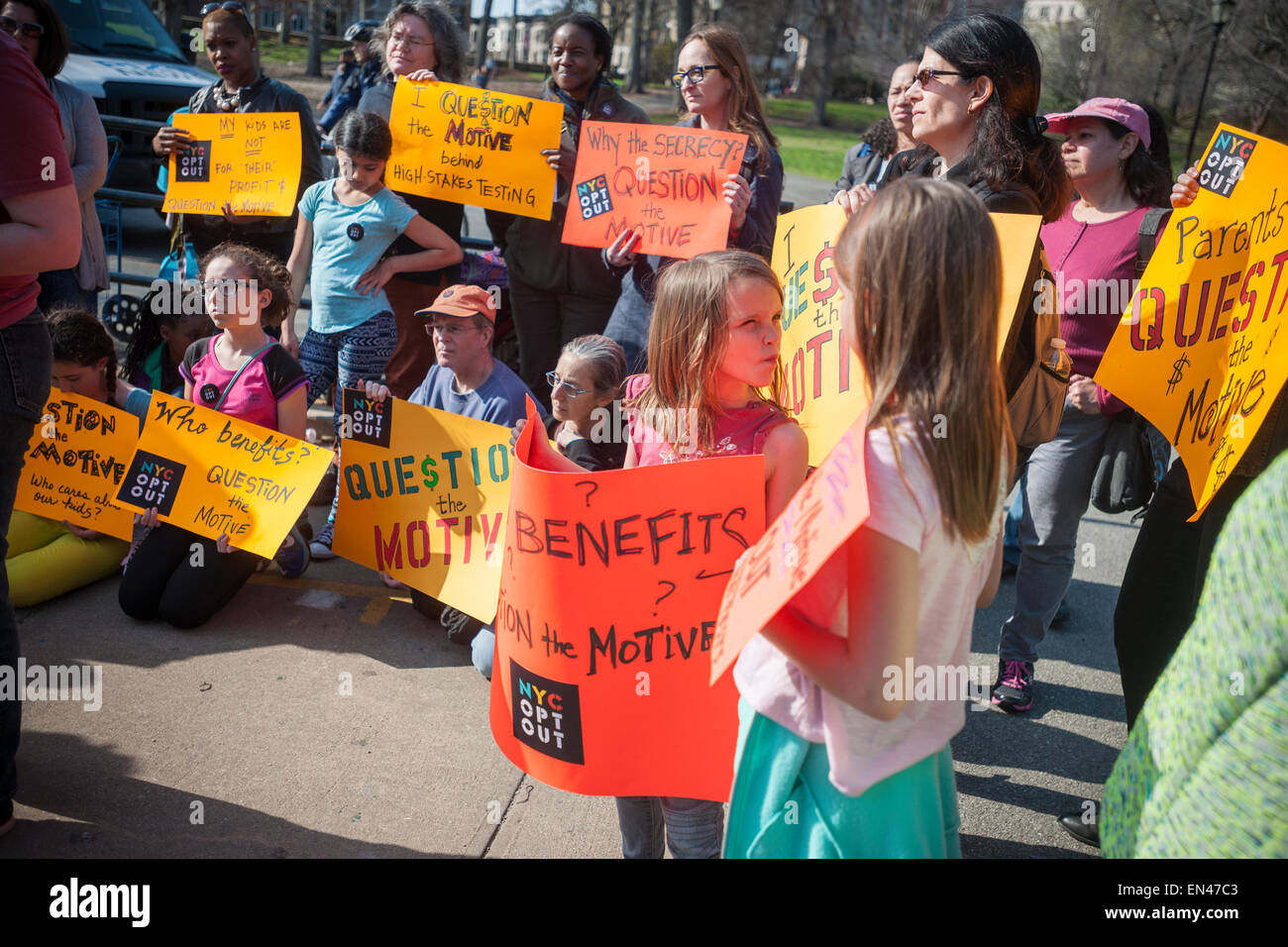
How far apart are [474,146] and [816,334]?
2.47 meters

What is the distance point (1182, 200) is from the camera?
10.1ft

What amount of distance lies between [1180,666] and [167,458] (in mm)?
3800

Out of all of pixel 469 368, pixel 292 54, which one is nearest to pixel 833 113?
pixel 292 54

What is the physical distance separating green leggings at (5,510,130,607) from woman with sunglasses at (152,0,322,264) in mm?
1887

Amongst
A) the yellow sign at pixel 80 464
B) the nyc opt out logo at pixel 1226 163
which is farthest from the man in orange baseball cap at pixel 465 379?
the nyc opt out logo at pixel 1226 163

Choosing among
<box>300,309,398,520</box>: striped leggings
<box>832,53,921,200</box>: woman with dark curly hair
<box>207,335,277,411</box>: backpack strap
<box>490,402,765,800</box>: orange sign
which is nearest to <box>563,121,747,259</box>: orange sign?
<box>832,53,921,200</box>: woman with dark curly hair

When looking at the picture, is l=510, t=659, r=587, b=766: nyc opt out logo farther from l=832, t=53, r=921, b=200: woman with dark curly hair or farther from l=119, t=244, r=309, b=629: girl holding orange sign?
l=832, t=53, r=921, b=200: woman with dark curly hair

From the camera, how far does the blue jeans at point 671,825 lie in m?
2.42

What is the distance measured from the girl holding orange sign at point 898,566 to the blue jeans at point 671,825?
73 centimetres

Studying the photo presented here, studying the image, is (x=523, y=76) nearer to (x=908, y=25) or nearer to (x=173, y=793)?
(x=908, y=25)

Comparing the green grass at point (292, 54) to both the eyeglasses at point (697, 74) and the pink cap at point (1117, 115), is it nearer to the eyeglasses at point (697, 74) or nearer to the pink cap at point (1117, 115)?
the eyeglasses at point (697, 74)

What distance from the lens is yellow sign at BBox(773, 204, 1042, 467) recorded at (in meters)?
2.92

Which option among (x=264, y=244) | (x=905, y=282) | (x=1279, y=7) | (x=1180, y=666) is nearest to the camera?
(x=1180, y=666)
